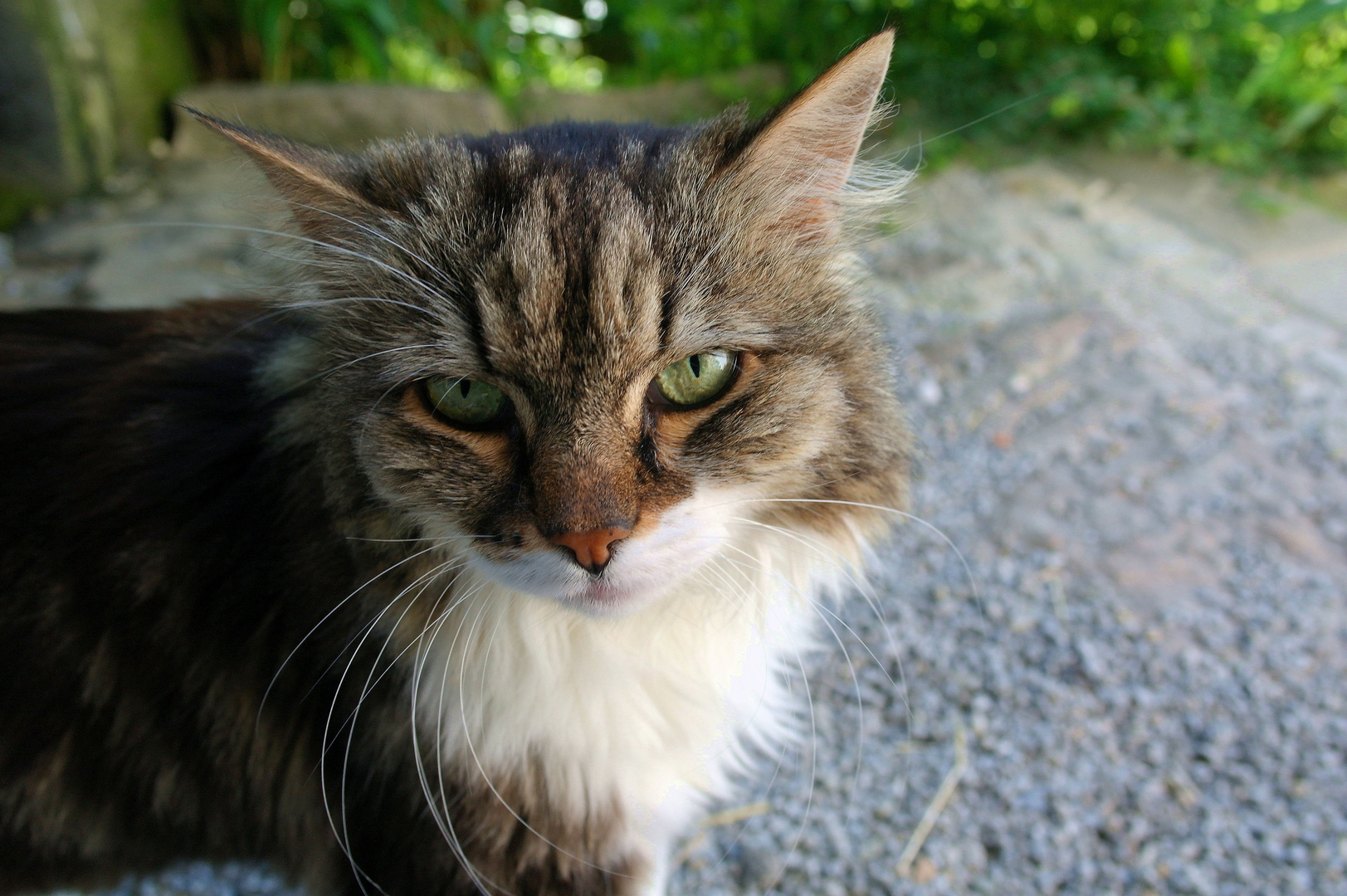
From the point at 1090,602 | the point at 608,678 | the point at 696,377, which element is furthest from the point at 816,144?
the point at 1090,602

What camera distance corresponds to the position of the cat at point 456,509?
4.69 feet

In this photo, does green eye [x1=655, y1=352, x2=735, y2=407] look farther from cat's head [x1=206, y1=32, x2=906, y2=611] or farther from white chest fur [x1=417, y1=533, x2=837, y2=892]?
white chest fur [x1=417, y1=533, x2=837, y2=892]

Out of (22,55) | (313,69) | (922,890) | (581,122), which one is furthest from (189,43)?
(922,890)

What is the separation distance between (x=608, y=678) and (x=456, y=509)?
17.7 inches

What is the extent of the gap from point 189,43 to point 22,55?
1286 millimetres

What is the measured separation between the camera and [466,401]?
1.48 meters

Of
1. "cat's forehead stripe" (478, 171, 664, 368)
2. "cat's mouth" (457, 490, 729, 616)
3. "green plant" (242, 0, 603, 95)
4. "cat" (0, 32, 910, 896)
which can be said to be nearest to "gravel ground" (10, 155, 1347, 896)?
"cat" (0, 32, 910, 896)

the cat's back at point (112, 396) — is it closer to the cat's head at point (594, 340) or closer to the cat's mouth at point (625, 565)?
the cat's head at point (594, 340)

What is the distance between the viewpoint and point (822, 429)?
1.55 metres

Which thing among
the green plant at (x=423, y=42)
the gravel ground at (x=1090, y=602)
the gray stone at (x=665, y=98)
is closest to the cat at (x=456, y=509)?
the gravel ground at (x=1090, y=602)

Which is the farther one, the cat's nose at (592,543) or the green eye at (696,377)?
the green eye at (696,377)

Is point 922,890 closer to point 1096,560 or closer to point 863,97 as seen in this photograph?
point 1096,560

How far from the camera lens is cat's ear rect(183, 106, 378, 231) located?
139 cm

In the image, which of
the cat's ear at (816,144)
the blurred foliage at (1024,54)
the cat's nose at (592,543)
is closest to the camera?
the cat's nose at (592,543)
